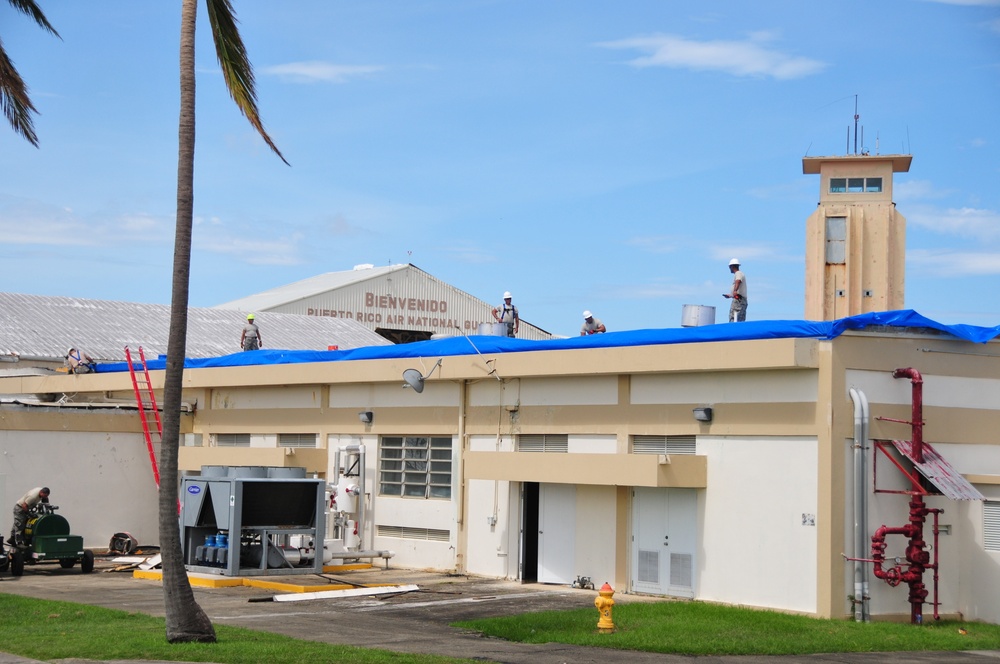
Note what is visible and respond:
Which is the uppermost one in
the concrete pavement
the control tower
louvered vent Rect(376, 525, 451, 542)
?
the control tower

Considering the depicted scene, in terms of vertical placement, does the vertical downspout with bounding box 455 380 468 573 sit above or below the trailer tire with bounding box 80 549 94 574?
above

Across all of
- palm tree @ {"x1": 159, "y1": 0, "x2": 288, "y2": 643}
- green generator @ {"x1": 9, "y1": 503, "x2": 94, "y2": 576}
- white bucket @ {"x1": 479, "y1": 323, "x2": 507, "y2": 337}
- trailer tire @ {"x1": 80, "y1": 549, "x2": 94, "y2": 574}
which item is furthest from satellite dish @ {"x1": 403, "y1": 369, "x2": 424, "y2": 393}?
palm tree @ {"x1": 159, "y1": 0, "x2": 288, "y2": 643}

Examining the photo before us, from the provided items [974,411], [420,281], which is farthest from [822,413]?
[420,281]

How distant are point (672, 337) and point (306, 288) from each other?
1578 inches

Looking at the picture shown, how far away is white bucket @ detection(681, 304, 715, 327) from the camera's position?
72.1 feet

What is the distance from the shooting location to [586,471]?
21.2m

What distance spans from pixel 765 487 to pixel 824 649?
4.00m

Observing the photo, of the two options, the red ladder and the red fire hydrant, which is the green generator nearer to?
the red ladder

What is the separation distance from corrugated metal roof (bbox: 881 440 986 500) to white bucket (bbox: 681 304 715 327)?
→ 417cm

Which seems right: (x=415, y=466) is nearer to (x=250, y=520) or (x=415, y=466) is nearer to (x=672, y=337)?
(x=250, y=520)

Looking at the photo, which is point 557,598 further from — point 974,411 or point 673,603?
point 974,411

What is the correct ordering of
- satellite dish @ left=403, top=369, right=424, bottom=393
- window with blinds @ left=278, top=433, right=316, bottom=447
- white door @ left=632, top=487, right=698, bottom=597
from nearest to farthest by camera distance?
white door @ left=632, top=487, right=698, bottom=597, satellite dish @ left=403, top=369, right=424, bottom=393, window with blinds @ left=278, top=433, right=316, bottom=447

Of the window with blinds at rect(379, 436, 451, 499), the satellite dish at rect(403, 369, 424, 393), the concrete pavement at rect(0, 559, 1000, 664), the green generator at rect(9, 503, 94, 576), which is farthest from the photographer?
the window with blinds at rect(379, 436, 451, 499)

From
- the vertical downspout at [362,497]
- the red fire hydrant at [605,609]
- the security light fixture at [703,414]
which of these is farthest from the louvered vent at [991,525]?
the vertical downspout at [362,497]
